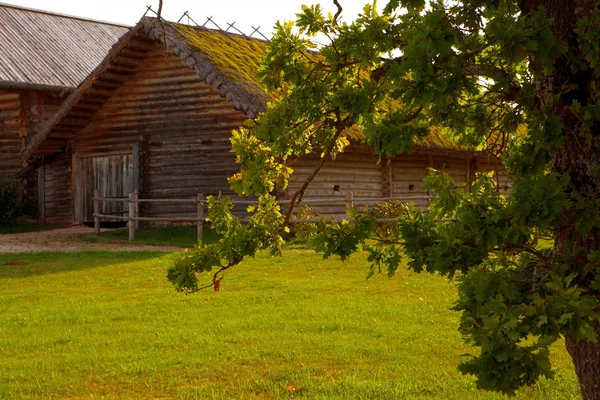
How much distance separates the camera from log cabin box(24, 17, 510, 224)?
20656 millimetres

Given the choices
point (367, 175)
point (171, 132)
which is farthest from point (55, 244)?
point (367, 175)

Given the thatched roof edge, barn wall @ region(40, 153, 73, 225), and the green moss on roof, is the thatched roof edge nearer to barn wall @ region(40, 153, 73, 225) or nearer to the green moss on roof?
the green moss on roof

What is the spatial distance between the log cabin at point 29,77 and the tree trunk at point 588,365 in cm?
2319

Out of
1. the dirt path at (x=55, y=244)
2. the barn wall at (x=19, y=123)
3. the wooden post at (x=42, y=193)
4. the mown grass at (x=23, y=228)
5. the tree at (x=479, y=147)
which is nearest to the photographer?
Answer: the tree at (x=479, y=147)

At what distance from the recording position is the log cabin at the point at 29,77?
88.3 ft

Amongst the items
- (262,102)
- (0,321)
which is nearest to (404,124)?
(0,321)

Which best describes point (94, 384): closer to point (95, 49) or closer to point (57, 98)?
point (57, 98)

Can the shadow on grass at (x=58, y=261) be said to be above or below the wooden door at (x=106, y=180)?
below

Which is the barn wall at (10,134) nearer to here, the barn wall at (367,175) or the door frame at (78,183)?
the door frame at (78,183)

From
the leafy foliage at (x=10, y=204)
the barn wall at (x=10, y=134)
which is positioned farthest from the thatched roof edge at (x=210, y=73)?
the barn wall at (x=10, y=134)

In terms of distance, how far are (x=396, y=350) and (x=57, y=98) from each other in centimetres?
2254

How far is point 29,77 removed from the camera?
26.8m

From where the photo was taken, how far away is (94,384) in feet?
24.1

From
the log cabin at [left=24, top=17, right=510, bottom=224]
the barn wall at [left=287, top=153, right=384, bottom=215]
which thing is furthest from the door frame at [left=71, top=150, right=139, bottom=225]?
the barn wall at [left=287, top=153, right=384, bottom=215]
